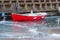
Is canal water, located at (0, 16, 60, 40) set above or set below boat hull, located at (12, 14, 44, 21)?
above

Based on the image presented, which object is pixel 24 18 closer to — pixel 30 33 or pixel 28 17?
pixel 28 17

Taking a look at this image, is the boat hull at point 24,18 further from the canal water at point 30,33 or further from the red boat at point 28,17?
the canal water at point 30,33

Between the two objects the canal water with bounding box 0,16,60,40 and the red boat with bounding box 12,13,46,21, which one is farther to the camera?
the red boat with bounding box 12,13,46,21

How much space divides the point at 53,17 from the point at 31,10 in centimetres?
271

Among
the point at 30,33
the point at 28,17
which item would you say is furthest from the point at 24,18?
the point at 30,33

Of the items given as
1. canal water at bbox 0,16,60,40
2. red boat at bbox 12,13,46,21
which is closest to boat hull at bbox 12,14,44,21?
red boat at bbox 12,13,46,21

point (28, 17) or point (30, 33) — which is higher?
point (30, 33)

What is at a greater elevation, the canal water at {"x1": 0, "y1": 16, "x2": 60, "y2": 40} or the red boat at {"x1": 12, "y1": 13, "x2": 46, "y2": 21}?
the canal water at {"x1": 0, "y1": 16, "x2": 60, "y2": 40}

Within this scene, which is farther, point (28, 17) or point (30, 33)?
point (28, 17)

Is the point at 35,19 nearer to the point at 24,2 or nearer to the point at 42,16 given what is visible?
the point at 42,16

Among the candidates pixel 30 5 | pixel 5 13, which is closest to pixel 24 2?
pixel 30 5

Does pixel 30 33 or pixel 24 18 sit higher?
pixel 30 33

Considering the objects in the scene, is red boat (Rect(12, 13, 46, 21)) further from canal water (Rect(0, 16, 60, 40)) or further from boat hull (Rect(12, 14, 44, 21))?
canal water (Rect(0, 16, 60, 40))

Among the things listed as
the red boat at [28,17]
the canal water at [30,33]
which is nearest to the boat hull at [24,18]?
the red boat at [28,17]
